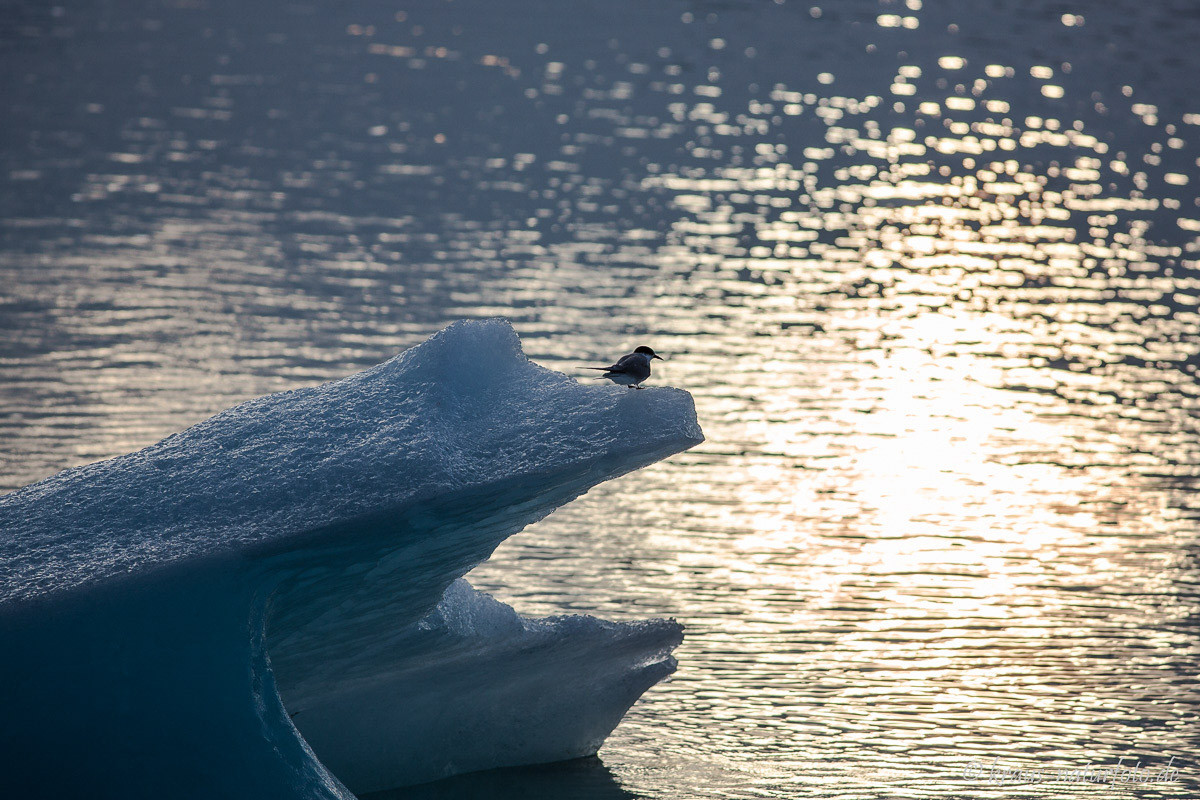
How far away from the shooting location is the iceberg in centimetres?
608

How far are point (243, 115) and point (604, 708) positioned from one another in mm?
23090

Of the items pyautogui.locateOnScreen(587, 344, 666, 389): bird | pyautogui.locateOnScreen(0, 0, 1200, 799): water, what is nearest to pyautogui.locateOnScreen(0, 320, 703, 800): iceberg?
pyautogui.locateOnScreen(587, 344, 666, 389): bird

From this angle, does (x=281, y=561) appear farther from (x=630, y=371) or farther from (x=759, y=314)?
(x=759, y=314)

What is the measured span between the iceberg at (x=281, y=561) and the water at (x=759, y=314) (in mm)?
1739

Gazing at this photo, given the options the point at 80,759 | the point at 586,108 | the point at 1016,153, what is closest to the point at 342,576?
the point at 80,759

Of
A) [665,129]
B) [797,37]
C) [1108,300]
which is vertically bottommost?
[1108,300]

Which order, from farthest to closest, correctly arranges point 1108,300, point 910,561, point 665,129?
point 665,129
point 1108,300
point 910,561

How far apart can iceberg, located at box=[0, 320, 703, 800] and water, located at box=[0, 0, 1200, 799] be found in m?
1.74

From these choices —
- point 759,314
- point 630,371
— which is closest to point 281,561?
point 630,371

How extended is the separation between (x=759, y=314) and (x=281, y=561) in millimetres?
12748

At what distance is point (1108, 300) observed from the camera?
19.2 meters

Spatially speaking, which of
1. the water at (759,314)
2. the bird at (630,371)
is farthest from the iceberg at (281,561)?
the water at (759,314)

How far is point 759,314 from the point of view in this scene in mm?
18391

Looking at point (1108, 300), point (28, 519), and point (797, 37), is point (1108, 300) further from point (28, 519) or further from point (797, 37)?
point (797, 37)
